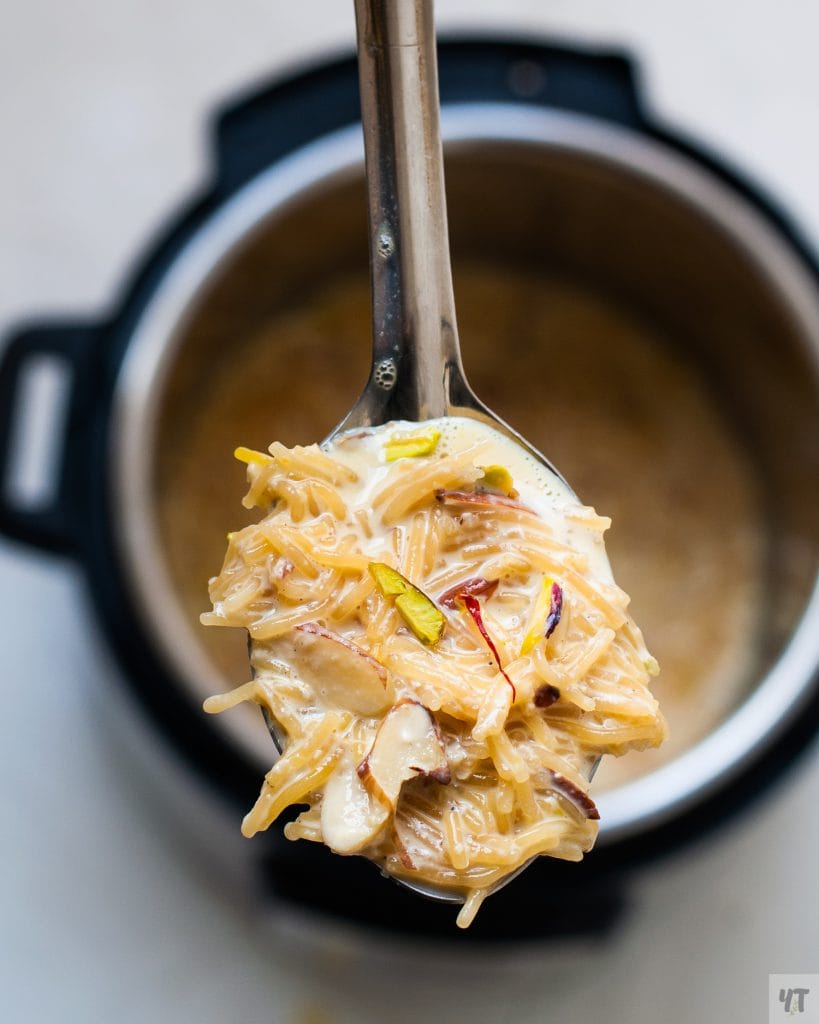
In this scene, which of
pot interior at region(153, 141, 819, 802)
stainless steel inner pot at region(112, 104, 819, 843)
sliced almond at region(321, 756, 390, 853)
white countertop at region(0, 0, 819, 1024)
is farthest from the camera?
white countertop at region(0, 0, 819, 1024)

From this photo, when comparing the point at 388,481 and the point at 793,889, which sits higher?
the point at 388,481

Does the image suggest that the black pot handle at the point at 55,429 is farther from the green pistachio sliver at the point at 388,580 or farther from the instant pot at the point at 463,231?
A: the green pistachio sliver at the point at 388,580

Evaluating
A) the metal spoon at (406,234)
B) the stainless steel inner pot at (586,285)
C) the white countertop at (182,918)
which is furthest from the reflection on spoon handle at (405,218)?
the white countertop at (182,918)

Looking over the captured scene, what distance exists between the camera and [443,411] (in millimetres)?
1088

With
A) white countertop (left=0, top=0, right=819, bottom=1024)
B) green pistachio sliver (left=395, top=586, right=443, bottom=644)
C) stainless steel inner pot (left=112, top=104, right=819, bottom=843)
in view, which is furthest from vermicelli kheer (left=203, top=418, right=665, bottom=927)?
white countertop (left=0, top=0, right=819, bottom=1024)

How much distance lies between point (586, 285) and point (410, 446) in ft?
2.85

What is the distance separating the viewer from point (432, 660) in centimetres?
92

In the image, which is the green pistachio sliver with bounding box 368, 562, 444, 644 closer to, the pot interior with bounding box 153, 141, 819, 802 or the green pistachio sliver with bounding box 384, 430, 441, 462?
the green pistachio sliver with bounding box 384, 430, 441, 462

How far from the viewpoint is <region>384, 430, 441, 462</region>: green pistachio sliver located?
3.37 ft

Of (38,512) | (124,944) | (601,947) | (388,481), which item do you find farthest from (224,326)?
(601,947)

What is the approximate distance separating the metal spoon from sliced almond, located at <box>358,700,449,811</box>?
11 cm

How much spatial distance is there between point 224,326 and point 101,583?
0.44 metres

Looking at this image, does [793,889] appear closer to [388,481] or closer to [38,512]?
[388,481]

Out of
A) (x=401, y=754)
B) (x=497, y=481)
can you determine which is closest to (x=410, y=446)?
(x=497, y=481)
